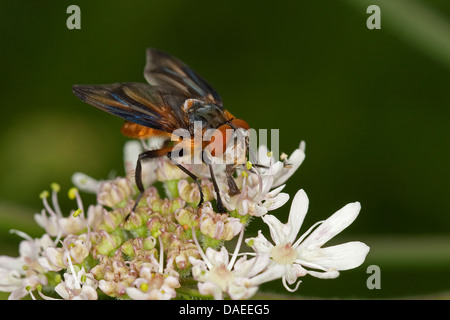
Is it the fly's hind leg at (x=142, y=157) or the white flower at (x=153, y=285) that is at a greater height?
the fly's hind leg at (x=142, y=157)

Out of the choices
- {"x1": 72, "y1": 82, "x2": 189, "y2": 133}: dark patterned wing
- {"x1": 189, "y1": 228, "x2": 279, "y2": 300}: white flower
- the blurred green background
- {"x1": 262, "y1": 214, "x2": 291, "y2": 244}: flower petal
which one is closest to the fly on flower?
{"x1": 72, "y1": 82, "x2": 189, "y2": 133}: dark patterned wing

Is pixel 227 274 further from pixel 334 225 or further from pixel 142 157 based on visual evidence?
pixel 142 157

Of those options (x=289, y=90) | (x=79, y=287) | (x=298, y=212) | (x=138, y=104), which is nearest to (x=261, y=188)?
(x=298, y=212)

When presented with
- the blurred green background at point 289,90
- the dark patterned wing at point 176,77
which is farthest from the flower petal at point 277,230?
the blurred green background at point 289,90

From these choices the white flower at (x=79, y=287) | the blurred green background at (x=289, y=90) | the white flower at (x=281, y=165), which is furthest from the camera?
the blurred green background at (x=289, y=90)

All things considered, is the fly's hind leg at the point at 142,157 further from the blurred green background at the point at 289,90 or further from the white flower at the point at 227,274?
the blurred green background at the point at 289,90

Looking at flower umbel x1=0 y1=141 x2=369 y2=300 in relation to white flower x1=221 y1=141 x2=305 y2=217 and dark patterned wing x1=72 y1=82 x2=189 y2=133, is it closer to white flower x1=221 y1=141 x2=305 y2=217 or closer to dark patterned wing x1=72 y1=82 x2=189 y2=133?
white flower x1=221 y1=141 x2=305 y2=217

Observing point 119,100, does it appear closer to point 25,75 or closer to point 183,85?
point 183,85

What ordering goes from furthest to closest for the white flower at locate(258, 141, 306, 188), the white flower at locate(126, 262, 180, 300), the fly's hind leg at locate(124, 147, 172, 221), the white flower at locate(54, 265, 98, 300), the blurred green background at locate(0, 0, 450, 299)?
the blurred green background at locate(0, 0, 450, 299), the white flower at locate(258, 141, 306, 188), the fly's hind leg at locate(124, 147, 172, 221), the white flower at locate(54, 265, 98, 300), the white flower at locate(126, 262, 180, 300)

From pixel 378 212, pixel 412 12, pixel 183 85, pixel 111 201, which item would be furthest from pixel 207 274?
pixel 412 12
